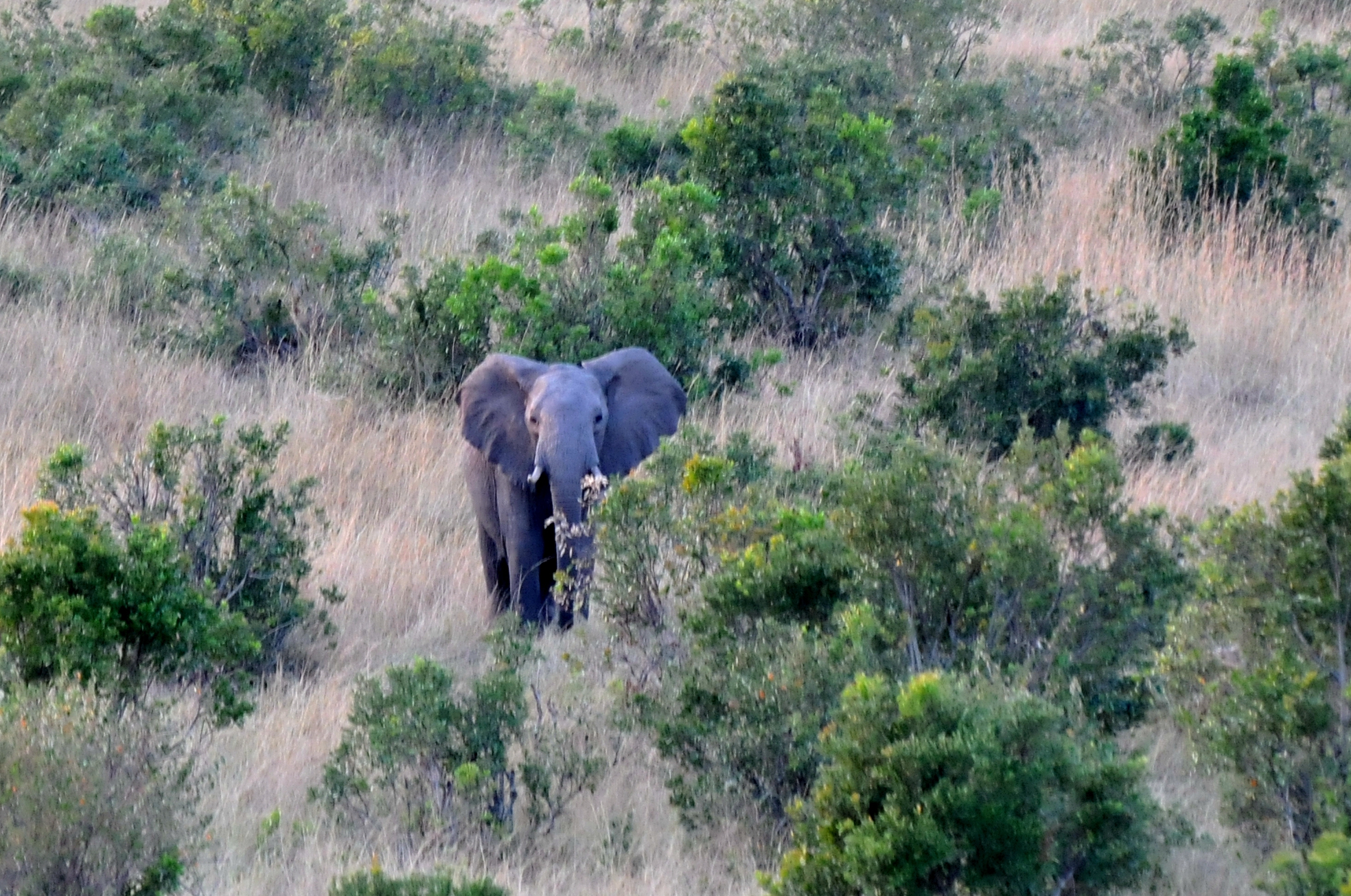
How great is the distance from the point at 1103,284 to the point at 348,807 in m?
6.93

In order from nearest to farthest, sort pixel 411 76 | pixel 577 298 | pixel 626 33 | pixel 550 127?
pixel 577 298, pixel 550 127, pixel 411 76, pixel 626 33

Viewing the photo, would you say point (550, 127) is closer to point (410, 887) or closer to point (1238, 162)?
point (1238, 162)

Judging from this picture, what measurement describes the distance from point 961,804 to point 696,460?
82.7 inches

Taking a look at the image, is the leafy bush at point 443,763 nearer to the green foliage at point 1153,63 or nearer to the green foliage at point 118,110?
the green foliage at point 118,110

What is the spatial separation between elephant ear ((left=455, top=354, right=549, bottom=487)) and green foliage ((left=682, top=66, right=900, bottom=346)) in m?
3.46

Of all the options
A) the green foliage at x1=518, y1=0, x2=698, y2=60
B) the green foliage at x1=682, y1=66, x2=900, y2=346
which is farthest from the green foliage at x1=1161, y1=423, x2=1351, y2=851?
the green foliage at x1=518, y1=0, x2=698, y2=60

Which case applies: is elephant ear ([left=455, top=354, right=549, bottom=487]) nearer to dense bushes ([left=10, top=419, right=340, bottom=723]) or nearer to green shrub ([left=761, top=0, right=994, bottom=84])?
dense bushes ([left=10, top=419, right=340, bottom=723])

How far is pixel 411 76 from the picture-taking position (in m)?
14.1

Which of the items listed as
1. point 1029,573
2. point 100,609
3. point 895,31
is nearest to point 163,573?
point 100,609

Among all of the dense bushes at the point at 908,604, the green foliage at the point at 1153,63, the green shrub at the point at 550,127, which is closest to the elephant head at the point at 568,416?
the dense bushes at the point at 908,604

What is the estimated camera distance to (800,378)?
9703mm

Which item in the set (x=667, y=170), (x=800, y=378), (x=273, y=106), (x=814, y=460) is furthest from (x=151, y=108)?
(x=814, y=460)

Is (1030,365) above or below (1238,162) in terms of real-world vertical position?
below

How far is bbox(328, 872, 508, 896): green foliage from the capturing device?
3.88 m
